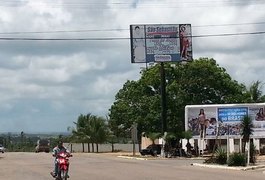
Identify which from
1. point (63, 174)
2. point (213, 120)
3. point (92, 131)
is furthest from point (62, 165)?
point (92, 131)

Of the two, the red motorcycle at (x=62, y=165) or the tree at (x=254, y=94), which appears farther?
the tree at (x=254, y=94)

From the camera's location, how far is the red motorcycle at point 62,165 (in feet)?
67.9

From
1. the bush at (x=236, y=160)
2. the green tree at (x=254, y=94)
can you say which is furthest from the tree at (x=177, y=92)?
the bush at (x=236, y=160)

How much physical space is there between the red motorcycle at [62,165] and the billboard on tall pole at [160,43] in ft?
93.5

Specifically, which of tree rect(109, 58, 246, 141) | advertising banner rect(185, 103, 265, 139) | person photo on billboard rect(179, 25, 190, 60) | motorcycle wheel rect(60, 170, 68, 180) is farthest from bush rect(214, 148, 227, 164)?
tree rect(109, 58, 246, 141)

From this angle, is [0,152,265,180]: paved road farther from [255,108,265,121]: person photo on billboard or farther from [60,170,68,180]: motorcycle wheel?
[255,108,265,121]: person photo on billboard

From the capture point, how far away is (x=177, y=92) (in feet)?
206

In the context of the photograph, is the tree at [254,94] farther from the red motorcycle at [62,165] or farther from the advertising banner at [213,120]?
the red motorcycle at [62,165]

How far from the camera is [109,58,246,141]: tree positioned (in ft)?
205

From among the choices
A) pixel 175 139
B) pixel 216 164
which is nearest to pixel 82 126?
pixel 175 139

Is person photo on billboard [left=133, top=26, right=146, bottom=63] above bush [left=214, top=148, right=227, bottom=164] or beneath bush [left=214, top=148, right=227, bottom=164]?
above

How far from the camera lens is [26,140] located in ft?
287

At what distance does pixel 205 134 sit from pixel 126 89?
19271 mm

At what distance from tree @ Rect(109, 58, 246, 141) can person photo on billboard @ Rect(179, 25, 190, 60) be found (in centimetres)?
1211
